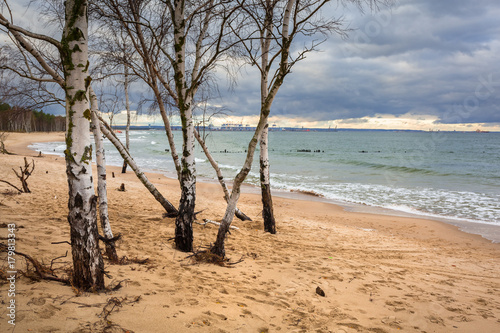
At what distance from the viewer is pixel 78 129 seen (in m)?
3.05

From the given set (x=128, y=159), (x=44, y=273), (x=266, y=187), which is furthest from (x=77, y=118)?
(x=266, y=187)

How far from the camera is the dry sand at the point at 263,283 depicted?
3207 mm

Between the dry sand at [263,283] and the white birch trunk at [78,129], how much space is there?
29.3 inches

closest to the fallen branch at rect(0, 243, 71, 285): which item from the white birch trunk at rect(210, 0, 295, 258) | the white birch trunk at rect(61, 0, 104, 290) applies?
the white birch trunk at rect(61, 0, 104, 290)

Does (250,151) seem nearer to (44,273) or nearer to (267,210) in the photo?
(44,273)

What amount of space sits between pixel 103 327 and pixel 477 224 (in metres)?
13.9

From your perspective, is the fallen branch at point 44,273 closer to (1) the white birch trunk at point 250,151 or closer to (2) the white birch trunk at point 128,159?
(1) the white birch trunk at point 250,151

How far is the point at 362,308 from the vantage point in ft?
14.8

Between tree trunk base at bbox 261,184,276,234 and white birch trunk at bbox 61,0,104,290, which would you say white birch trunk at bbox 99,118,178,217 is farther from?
white birch trunk at bbox 61,0,104,290

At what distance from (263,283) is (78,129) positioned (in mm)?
3604

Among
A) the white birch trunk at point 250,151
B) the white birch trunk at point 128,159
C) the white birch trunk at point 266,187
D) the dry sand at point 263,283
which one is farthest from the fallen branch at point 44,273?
the white birch trunk at point 266,187

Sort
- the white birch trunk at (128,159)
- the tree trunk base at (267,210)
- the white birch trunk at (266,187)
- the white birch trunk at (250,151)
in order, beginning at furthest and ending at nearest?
the tree trunk base at (267,210) < the white birch trunk at (266,187) < the white birch trunk at (128,159) < the white birch trunk at (250,151)

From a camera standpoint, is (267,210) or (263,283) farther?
(267,210)

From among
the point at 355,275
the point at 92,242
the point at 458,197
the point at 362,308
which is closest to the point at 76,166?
the point at 92,242
